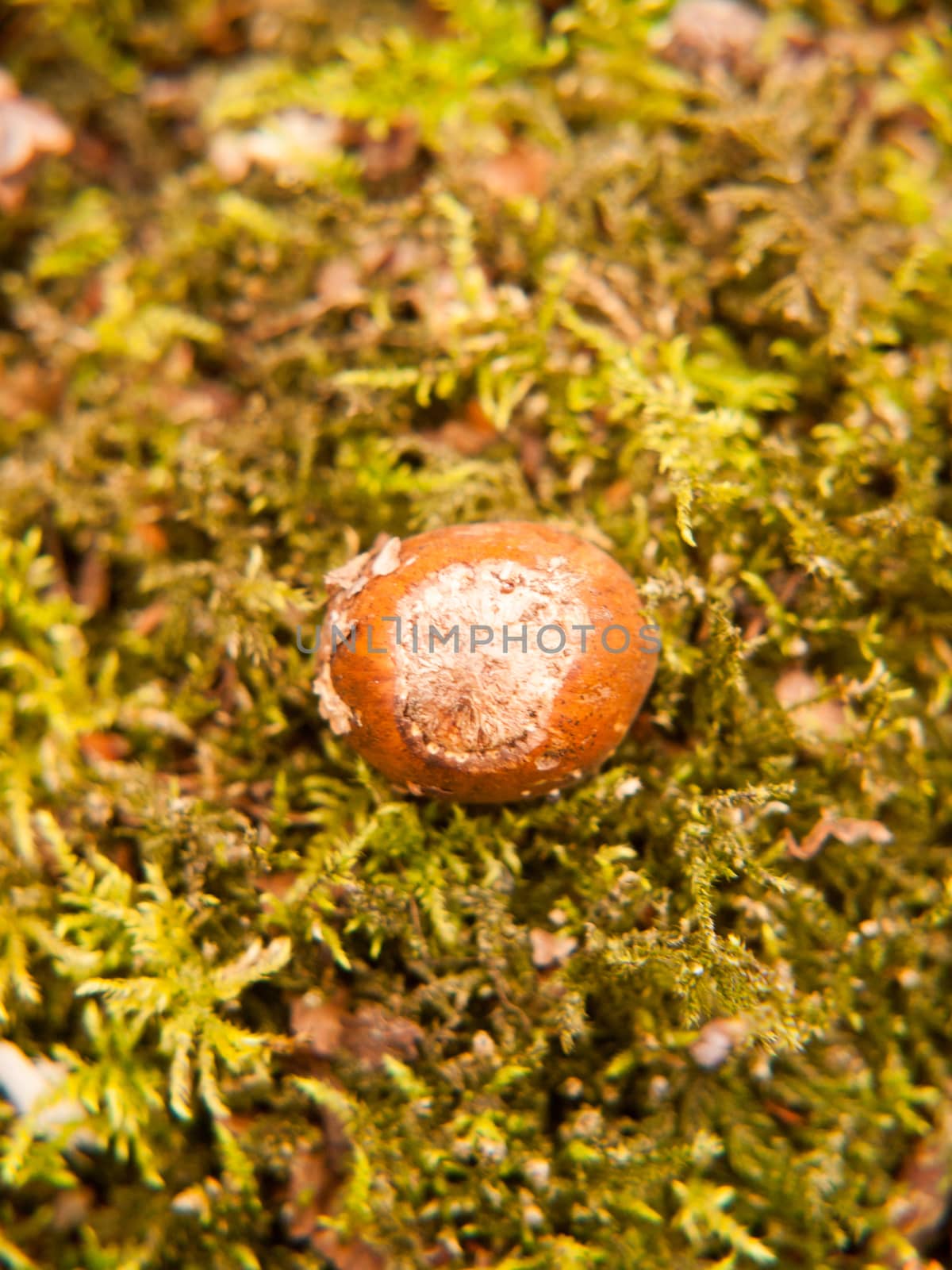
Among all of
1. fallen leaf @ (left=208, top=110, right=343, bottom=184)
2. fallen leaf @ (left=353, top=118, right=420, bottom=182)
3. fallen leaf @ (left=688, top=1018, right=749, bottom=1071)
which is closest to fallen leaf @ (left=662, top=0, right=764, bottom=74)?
fallen leaf @ (left=353, top=118, right=420, bottom=182)

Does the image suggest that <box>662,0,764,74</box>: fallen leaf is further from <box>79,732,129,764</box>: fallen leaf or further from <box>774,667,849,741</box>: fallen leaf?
<box>79,732,129,764</box>: fallen leaf

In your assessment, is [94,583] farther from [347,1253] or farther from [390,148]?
[347,1253]

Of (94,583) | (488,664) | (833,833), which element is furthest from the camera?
(94,583)

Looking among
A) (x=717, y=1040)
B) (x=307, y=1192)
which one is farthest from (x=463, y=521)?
(x=307, y=1192)

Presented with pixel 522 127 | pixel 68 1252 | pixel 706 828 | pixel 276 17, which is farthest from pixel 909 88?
pixel 68 1252

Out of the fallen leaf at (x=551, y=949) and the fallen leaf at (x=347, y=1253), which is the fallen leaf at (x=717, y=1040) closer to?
the fallen leaf at (x=551, y=949)

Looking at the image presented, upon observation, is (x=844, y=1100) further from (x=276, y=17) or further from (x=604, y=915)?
(x=276, y=17)
